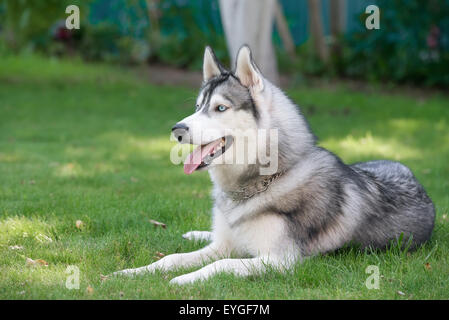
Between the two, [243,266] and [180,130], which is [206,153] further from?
[243,266]

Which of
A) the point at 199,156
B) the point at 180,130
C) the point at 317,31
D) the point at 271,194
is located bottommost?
the point at 271,194

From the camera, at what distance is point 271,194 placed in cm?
430

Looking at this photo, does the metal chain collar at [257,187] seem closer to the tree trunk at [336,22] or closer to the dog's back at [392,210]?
the dog's back at [392,210]

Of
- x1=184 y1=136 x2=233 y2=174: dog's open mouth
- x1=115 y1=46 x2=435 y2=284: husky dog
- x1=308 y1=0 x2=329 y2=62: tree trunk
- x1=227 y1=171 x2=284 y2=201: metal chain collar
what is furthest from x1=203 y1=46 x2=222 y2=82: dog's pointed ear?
x1=308 y1=0 x2=329 y2=62: tree trunk

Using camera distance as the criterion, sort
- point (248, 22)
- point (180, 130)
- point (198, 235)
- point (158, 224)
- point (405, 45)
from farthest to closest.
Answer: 1. point (405, 45)
2. point (248, 22)
3. point (158, 224)
4. point (198, 235)
5. point (180, 130)

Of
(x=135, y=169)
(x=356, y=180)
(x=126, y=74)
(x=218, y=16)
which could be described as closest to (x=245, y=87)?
(x=356, y=180)

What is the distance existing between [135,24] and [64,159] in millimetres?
11116

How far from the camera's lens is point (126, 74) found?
1596 centimetres

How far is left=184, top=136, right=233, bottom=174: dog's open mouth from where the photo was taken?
420 centimetres

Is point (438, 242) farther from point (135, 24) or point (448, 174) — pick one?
point (135, 24)

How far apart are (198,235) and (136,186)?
75.5 inches

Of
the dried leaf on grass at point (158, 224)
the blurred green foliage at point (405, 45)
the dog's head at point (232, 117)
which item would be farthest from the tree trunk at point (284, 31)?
the dog's head at point (232, 117)

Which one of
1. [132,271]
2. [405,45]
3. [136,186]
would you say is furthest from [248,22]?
[132,271]

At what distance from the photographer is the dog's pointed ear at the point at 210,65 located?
449cm
